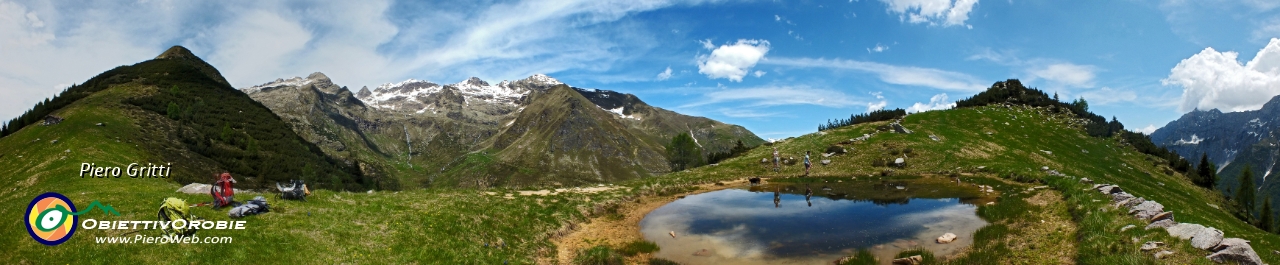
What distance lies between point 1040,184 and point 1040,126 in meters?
70.6

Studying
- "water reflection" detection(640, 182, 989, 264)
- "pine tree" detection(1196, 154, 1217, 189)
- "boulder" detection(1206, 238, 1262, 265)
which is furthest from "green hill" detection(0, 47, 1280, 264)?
"water reflection" detection(640, 182, 989, 264)

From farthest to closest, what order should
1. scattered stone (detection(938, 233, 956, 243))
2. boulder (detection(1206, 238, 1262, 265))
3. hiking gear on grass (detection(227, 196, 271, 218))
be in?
scattered stone (detection(938, 233, 956, 243)) → hiking gear on grass (detection(227, 196, 271, 218)) → boulder (detection(1206, 238, 1262, 265))

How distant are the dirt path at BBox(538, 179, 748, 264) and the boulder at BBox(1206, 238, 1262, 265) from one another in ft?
53.9

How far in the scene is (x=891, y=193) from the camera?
33.8 m

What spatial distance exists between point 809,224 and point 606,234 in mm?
10489

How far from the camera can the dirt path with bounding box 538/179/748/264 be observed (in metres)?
20.2

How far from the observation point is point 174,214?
50.1 feet

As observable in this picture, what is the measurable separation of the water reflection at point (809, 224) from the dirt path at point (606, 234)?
0.86 m

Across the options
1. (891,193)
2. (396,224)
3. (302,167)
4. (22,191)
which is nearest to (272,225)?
(396,224)

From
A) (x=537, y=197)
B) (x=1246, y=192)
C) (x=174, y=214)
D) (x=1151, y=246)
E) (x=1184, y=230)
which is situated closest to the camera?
(x=1151, y=246)

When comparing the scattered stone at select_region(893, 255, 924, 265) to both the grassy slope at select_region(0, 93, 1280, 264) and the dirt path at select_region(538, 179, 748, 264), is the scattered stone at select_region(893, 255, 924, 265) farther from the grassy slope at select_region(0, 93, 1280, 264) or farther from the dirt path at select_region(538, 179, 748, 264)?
the dirt path at select_region(538, 179, 748, 264)

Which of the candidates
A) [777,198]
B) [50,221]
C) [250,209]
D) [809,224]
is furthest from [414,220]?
[777,198]

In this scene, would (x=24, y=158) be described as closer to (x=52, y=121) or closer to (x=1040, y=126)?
(x=52, y=121)

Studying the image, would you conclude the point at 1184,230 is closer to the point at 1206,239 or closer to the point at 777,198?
the point at 1206,239
